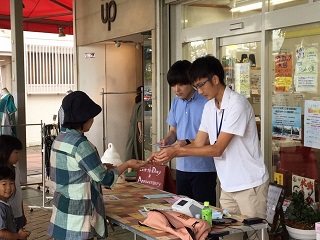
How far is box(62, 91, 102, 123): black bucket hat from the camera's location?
2.78 metres

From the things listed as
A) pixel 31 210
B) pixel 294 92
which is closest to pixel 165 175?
pixel 294 92

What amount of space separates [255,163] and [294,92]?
1393 mm

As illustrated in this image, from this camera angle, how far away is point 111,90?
855 centimetres

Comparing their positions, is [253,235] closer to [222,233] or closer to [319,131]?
[222,233]

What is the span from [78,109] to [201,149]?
83cm

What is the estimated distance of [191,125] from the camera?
3.91 metres

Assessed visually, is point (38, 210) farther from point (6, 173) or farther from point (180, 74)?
point (180, 74)

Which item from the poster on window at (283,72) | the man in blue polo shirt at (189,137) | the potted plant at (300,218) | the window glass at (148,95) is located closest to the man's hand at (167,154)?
the man in blue polo shirt at (189,137)

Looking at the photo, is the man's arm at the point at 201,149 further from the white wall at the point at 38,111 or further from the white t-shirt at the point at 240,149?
the white wall at the point at 38,111

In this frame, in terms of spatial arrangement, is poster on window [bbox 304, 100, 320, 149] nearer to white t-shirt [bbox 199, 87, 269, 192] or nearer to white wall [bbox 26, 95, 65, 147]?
white t-shirt [bbox 199, 87, 269, 192]

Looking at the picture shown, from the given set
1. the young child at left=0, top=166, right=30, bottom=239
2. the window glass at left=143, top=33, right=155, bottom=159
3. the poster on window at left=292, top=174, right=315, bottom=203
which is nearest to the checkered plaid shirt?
the young child at left=0, top=166, right=30, bottom=239

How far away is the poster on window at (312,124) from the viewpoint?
3943 mm

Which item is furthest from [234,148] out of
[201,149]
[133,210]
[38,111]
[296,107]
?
[38,111]

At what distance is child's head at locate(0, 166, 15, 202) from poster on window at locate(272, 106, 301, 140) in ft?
7.71
